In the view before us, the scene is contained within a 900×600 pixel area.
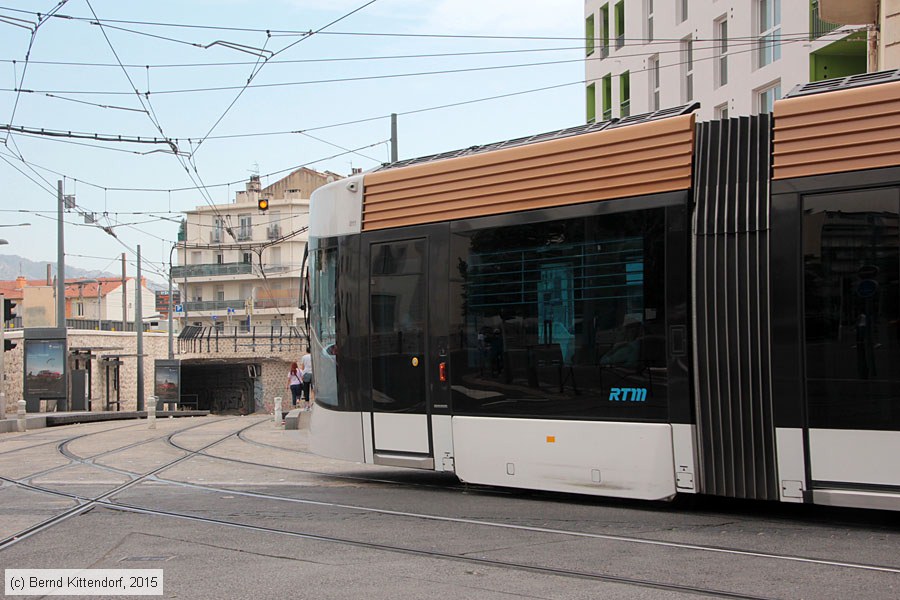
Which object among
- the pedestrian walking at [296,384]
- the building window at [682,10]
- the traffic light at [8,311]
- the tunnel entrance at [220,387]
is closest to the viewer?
the traffic light at [8,311]

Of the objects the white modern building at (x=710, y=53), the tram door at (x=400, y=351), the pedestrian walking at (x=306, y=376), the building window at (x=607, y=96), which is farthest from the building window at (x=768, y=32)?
the tram door at (x=400, y=351)

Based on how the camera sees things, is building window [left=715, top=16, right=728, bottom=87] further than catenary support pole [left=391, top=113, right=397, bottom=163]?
Yes

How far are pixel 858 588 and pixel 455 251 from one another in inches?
202

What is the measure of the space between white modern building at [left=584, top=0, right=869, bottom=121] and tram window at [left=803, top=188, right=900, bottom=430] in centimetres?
1384

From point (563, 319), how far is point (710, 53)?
23.1 metres

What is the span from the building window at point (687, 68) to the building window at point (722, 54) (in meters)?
1.42

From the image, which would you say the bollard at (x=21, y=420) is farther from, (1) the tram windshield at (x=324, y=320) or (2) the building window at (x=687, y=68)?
(2) the building window at (x=687, y=68)

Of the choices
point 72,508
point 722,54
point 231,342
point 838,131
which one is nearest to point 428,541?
point 72,508

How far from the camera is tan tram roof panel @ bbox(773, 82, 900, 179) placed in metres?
7.28

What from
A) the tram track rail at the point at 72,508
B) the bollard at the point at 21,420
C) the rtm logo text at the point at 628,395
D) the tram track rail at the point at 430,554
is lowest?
the bollard at the point at 21,420

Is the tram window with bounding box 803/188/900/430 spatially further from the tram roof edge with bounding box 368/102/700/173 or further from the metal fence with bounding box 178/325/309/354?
the metal fence with bounding box 178/325/309/354

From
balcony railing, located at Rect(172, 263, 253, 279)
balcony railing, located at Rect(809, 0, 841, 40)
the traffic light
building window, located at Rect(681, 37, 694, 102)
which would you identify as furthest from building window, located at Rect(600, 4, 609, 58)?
balcony railing, located at Rect(172, 263, 253, 279)

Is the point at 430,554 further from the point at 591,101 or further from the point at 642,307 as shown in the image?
the point at 591,101

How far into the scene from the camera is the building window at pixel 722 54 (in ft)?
95.7
